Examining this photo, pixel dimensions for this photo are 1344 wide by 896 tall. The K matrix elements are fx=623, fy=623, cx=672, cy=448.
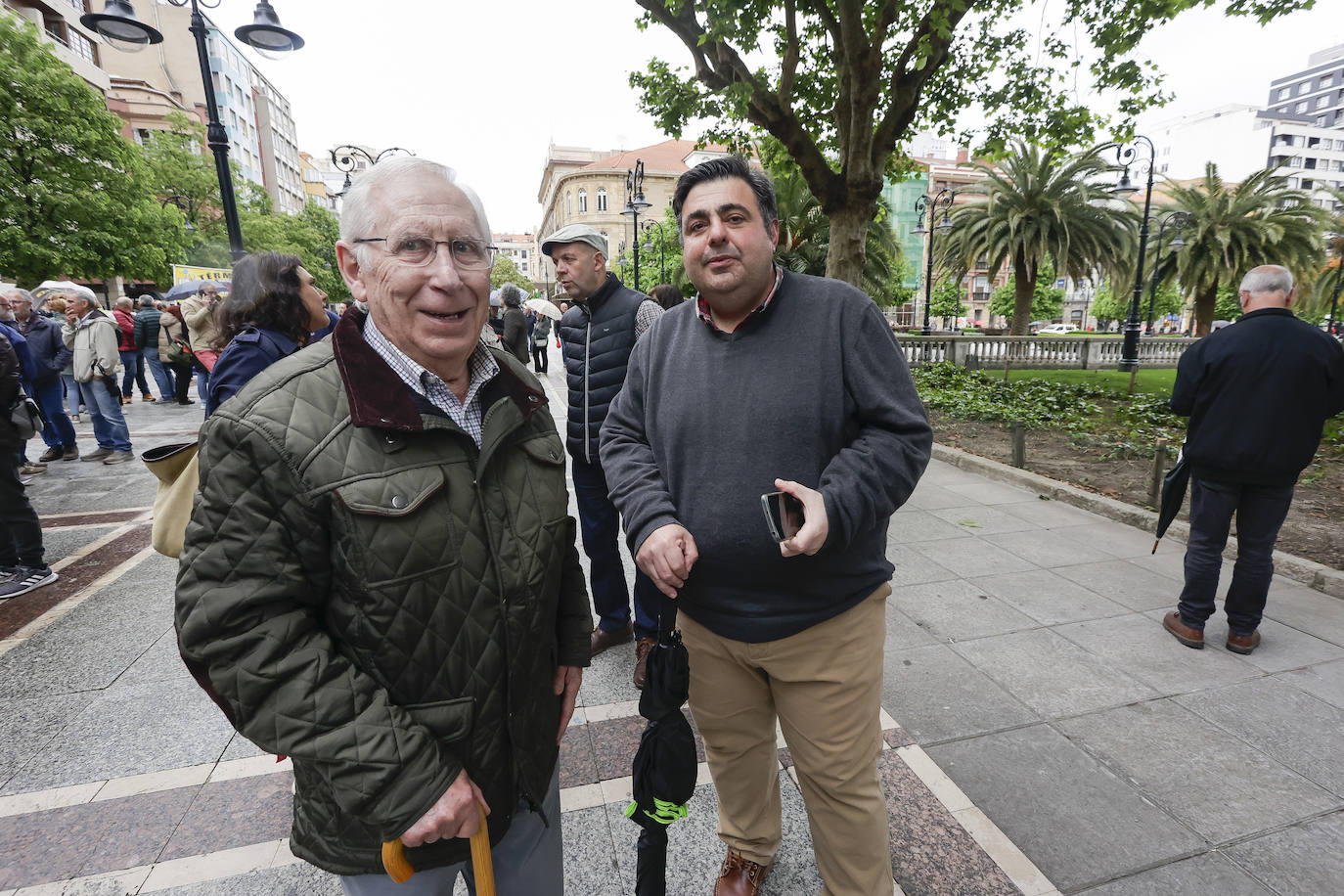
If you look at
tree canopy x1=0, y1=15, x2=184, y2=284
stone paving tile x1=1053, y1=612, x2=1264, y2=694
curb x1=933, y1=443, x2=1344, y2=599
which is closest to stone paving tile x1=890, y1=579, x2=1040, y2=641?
stone paving tile x1=1053, y1=612, x2=1264, y2=694

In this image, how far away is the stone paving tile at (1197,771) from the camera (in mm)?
2395

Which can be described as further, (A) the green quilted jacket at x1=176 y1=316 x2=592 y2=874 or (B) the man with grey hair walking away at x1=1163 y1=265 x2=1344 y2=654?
(B) the man with grey hair walking away at x1=1163 y1=265 x2=1344 y2=654

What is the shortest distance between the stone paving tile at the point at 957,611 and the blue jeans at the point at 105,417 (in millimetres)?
9831

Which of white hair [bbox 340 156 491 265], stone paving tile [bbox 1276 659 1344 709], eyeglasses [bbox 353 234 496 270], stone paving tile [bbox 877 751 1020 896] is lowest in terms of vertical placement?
stone paving tile [bbox 1276 659 1344 709]

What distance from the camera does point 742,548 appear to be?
167cm

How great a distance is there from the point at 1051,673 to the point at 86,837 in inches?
Result: 172

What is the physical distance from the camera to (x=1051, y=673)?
3379mm

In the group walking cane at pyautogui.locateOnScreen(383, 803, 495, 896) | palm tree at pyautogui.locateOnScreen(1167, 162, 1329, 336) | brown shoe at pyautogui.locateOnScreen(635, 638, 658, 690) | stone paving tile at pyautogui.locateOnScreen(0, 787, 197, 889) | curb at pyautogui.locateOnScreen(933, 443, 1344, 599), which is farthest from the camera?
palm tree at pyautogui.locateOnScreen(1167, 162, 1329, 336)

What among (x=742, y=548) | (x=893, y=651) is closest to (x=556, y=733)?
(x=742, y=548)

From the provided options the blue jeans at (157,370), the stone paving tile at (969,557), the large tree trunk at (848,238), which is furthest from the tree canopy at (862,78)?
the blue jeans at (157,370)

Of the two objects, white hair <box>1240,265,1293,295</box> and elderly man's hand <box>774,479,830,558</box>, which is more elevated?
white hair <box>1240,265,1293,295</box>

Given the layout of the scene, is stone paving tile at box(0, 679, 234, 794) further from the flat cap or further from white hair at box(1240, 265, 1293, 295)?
white hair at box(1240, 265, 1293, 295)

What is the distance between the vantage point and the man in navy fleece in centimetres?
163

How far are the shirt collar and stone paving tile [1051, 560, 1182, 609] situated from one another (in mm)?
3921
